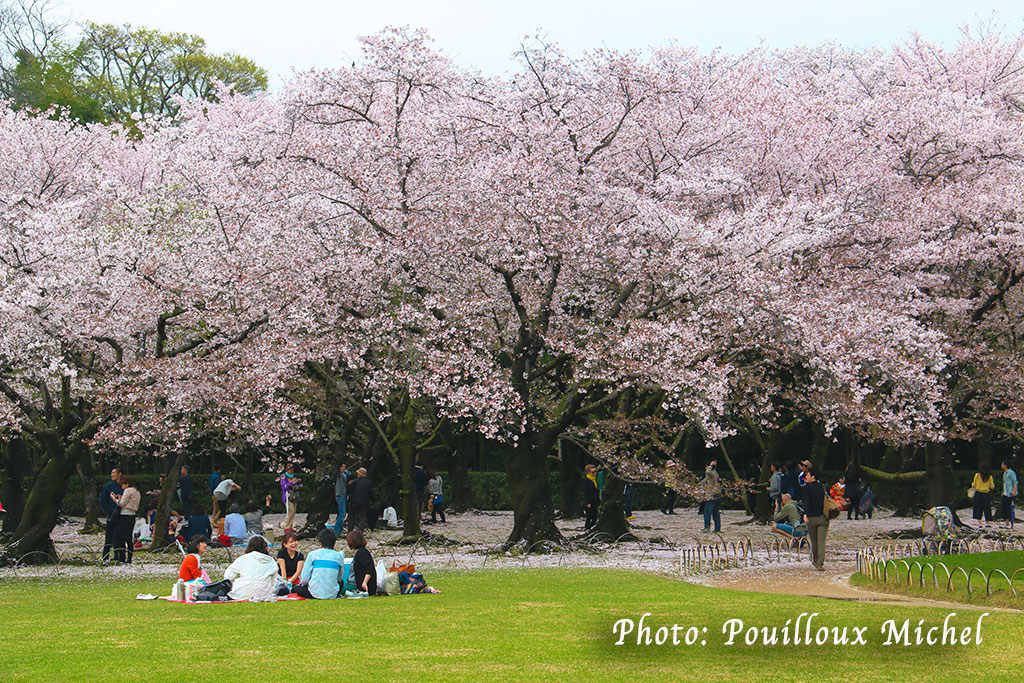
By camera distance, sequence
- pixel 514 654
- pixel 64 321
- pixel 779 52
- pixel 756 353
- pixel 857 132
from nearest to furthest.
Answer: pixel 514 654
pixel 64 321
pixel 756 353
pixel 857 132
pixel 779 52

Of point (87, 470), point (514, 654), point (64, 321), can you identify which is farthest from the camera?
point (87, 470)

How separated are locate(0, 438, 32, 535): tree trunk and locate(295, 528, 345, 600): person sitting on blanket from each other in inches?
515

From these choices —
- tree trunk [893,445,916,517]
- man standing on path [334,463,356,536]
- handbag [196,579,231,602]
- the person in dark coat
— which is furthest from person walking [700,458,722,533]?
handbag [196,579,231,602]

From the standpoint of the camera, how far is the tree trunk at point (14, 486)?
2392 cm

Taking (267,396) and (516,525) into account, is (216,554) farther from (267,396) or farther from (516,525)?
(516,525)

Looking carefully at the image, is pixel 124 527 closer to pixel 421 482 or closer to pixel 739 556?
pixel 739 556

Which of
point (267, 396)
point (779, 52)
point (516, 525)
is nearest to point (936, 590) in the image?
point (516, 525)

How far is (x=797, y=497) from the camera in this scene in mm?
23016

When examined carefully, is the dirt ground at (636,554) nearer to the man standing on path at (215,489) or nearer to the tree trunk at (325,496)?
the tree trunk at (325,496)

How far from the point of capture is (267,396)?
66.6 ft

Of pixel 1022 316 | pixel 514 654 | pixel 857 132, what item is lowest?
pixel 514 654

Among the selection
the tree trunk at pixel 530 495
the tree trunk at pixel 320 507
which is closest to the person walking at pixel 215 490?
the tree trunk at pixel 320 507

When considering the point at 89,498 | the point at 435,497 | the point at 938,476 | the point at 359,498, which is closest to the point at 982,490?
the point at 938,476

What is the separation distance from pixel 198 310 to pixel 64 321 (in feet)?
7.82
